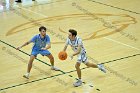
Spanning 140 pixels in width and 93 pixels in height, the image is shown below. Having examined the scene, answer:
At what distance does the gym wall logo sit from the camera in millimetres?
13352

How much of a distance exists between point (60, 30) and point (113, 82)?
16.4 feet

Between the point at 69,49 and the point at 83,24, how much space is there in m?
2.81

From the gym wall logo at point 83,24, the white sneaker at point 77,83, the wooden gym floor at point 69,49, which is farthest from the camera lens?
the gym wall logo at point 83,24

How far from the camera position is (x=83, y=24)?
14.4m

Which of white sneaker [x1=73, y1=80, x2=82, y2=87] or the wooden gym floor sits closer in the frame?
white sneaker [x1=73, y1=80, x2=82, y2=87]

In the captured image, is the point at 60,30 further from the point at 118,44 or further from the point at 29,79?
the point at 29,79

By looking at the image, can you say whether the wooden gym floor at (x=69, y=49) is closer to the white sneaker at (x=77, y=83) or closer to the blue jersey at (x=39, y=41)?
the white sneaker at (x=77, y=83)

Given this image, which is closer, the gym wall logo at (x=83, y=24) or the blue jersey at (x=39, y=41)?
the blue jersey at (x=39, y=41)

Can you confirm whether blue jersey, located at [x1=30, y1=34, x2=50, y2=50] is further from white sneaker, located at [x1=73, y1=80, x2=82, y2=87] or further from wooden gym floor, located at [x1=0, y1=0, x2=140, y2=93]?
white sneaker, located at [x1=73, y1=80, x2=82, y2=87]

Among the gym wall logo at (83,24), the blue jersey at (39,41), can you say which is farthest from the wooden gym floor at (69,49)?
the blue jersey at (39,41)

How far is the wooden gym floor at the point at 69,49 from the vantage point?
9.12 metres

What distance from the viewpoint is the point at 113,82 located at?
9172 mm

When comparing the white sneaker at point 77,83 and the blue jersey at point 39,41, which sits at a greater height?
the blue jersey at point 39,41

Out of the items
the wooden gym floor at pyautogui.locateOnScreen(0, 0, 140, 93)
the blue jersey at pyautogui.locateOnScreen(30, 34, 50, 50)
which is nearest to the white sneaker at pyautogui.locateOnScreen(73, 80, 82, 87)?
the wooden gym floor at pyautogui.locateOnScreen(0, 0, 140, 93)
